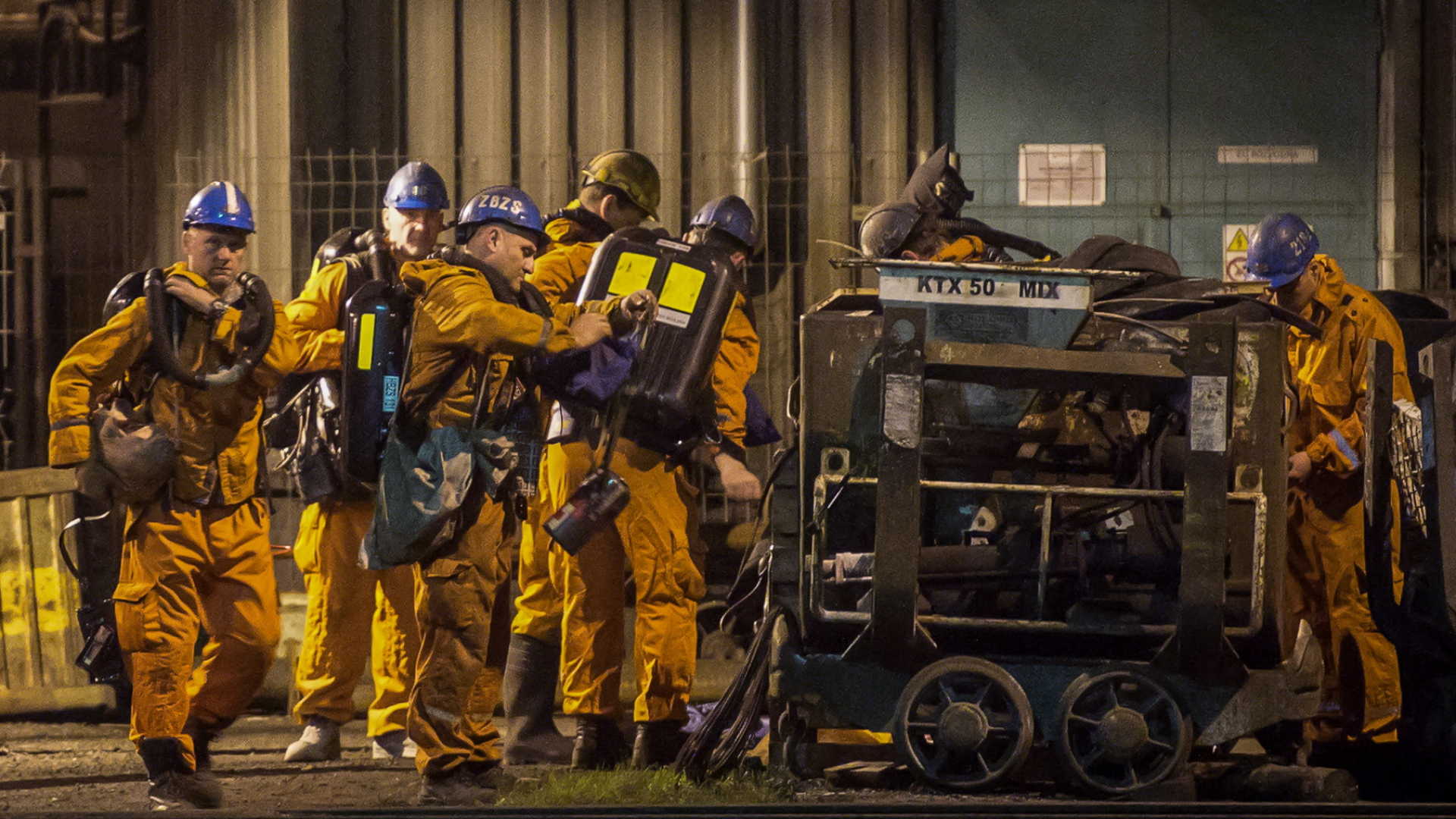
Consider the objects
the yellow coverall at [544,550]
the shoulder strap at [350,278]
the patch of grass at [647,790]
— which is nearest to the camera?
the patch of grass at [647,790]

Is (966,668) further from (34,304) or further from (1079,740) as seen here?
(34,304)

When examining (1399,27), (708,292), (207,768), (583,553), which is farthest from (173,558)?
(1399,27)

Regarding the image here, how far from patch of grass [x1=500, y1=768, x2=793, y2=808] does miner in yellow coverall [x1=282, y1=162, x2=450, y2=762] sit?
3.67 feet

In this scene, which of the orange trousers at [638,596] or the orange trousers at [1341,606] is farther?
the orange trousers at [1341,606]

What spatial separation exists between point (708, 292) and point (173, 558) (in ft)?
6.59

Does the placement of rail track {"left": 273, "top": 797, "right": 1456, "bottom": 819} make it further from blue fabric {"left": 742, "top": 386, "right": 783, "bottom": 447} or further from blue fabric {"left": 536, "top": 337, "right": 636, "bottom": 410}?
blue fabric {"left": 742, "top": 386, "right": 783, "bottom": 447}

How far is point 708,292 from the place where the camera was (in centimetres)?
711

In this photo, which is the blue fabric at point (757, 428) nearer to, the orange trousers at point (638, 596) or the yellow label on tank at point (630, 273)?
the orange trousers at point (638, 596)

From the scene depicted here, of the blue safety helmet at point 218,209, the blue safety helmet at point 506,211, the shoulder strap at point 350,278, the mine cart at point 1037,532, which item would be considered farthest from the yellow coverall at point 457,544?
the shoulder strap at point 350,278

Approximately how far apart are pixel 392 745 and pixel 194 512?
1.40 m

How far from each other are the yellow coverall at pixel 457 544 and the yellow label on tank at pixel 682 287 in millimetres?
698

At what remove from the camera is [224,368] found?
6.74 m

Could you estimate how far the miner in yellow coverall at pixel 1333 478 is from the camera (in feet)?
24.6

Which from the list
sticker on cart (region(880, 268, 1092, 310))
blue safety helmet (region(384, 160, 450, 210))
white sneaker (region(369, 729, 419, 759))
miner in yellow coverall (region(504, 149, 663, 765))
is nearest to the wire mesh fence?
blue safety helmet (region(384, 160, 450, 210))
